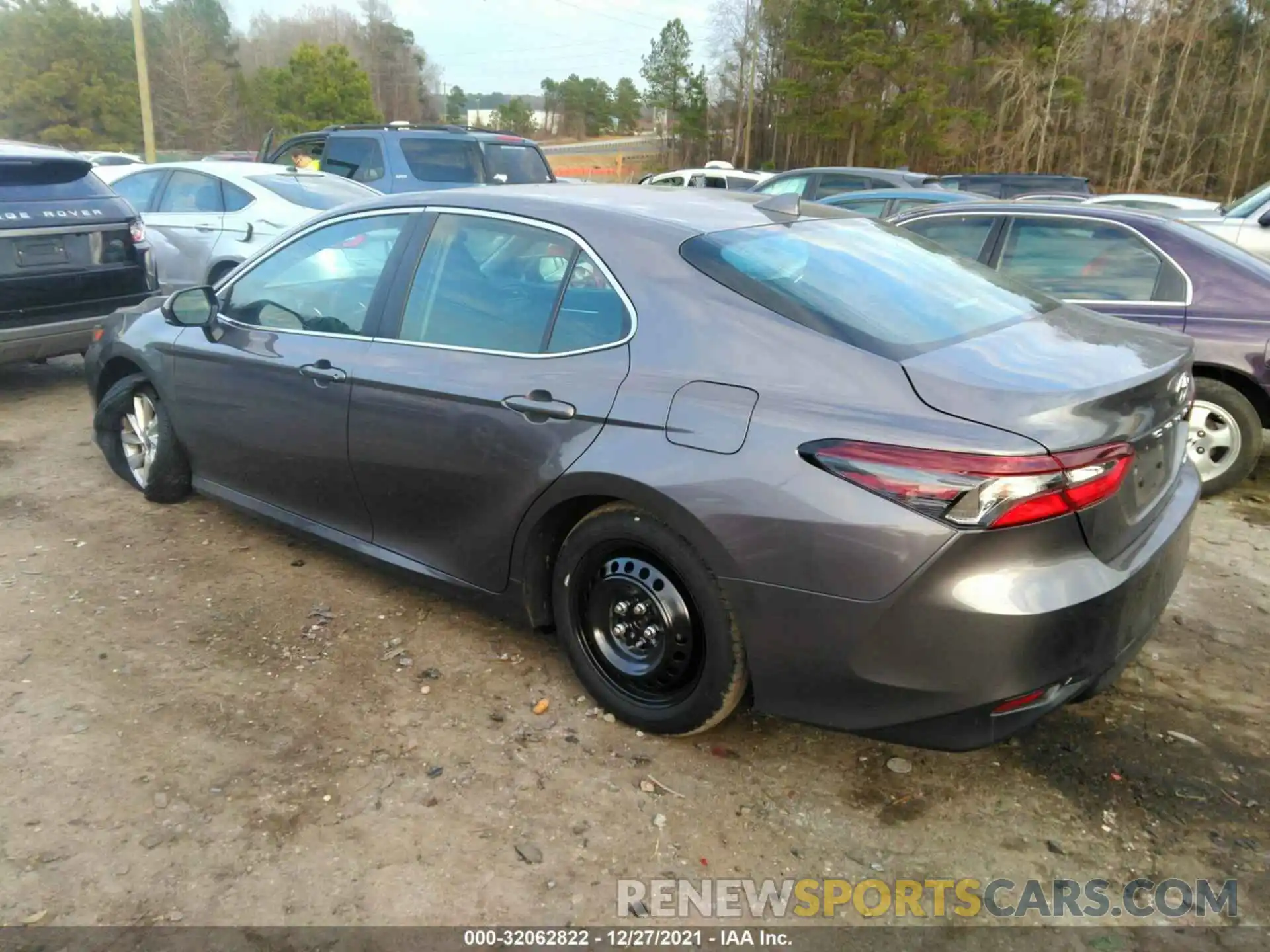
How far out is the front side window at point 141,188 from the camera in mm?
8992

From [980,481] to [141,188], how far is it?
369 inches

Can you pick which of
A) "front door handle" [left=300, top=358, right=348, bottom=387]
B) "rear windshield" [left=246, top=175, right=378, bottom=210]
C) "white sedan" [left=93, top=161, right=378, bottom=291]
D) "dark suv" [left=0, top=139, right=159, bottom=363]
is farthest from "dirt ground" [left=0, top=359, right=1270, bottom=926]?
"rear windshield" [left=246, top=175, right=378, bottom=210]

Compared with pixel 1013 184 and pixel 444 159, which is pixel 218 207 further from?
pixel 1013 184

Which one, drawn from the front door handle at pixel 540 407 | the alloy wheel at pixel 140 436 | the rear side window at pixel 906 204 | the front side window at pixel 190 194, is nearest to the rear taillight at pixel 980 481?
the front door handle at pixel 540 407

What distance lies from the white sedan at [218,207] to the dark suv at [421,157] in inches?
45.6

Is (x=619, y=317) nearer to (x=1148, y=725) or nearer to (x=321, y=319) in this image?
Result: (x=321, y=319)

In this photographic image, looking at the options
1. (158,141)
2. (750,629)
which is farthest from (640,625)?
(158,141)

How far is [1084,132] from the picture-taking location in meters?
37.6

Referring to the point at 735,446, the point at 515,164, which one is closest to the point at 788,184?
the point at 515,164

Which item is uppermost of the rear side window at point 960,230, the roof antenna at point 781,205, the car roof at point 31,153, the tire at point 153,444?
the roof antenna at point 781,205

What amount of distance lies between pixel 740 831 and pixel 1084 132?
4208cm

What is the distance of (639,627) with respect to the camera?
9.53 feet

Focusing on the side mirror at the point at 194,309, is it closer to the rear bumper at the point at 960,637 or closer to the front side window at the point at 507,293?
the front side window at the point at 507,293

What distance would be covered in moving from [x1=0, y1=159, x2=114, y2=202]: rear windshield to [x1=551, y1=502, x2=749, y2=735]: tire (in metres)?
5.43
